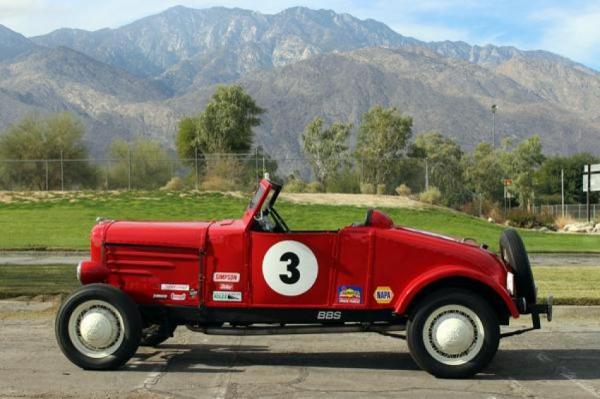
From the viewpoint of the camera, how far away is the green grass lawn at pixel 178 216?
1205 inches

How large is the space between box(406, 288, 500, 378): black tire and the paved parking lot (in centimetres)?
12

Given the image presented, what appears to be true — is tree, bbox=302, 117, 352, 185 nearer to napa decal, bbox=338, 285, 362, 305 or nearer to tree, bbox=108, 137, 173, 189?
tree, bbox=108, 137, 173, 189

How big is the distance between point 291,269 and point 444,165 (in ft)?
218

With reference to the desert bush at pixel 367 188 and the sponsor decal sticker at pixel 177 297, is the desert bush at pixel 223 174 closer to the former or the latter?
the desert bush at pixel 367 188

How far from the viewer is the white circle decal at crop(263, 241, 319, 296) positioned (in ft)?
25.0

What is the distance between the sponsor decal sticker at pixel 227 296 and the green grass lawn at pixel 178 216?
21.0m

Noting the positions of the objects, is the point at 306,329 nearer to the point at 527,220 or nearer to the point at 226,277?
the point at 226,277

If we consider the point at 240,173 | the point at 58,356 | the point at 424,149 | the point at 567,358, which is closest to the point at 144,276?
the point at 58,356

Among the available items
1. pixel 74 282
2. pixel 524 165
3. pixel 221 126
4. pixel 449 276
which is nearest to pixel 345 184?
pixel 221 126

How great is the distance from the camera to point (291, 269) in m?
7.63

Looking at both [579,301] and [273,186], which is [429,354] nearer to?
[273,186]

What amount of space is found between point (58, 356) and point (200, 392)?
6.93 ft

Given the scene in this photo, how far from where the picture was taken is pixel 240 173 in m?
46.3

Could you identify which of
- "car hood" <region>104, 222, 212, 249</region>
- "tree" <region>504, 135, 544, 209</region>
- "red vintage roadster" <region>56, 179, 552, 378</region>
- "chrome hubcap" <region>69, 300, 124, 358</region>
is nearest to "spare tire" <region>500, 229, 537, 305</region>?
"red vintage roadster" <region>56, 179, 552, 378</region>
